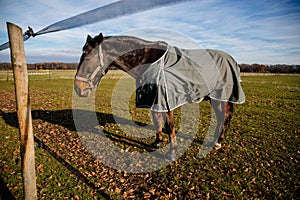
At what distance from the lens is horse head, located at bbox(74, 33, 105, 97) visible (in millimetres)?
4188

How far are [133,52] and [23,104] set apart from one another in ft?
8.61

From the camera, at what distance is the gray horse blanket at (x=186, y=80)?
4.43m

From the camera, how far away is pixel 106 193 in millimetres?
3830

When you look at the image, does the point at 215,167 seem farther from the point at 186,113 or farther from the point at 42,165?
the point at 186,113

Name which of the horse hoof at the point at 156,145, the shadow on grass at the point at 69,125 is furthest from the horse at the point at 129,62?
the shadow on grass at the point at 69,125

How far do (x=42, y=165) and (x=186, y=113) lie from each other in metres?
7.33

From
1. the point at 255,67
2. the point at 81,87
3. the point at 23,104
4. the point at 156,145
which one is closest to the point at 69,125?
the point at 156,145

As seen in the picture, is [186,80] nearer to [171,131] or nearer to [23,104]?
[171,131]

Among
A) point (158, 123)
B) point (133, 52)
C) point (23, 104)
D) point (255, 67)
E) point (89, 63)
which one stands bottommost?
point (158, 123)

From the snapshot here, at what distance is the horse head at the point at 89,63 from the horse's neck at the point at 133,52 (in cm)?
26

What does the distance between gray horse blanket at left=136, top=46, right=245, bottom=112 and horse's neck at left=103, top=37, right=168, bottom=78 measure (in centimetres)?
19

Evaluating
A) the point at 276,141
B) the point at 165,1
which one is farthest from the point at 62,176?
the point at 276,141

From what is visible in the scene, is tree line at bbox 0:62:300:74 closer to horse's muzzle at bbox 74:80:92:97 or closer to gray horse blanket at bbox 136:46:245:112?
horse's muzzle at bbox 74:80:92:97

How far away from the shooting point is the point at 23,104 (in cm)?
263
